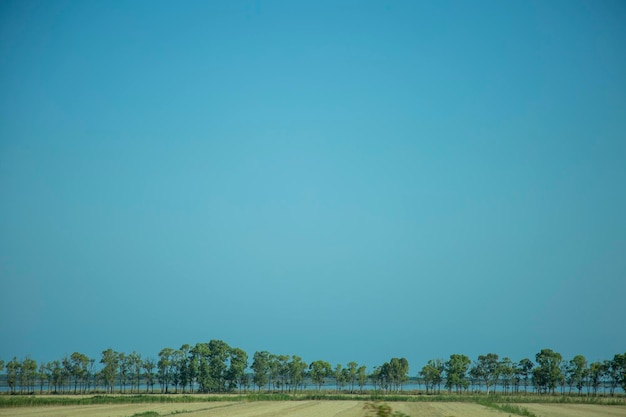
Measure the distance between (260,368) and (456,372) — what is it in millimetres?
46305

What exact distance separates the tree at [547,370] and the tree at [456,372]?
620 inches

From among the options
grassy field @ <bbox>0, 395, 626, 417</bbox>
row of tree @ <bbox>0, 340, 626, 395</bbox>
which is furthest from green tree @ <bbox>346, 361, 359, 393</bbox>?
grassy field @ <bbox>0, 395, 626, 417</bbox>

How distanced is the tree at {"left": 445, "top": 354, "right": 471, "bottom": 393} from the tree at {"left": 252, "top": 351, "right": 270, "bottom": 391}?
4308cm

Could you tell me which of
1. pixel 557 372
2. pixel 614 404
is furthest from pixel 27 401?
pixel 557 372

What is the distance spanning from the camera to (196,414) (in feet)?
195

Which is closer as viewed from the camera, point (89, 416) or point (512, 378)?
point (89, 416)

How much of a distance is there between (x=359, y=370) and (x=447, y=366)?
22729 millimetres

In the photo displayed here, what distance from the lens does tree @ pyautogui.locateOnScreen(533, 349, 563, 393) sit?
422ft

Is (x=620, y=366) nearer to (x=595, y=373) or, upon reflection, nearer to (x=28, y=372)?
(x=595, y=373)

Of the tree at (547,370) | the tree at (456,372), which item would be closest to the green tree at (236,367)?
the tree at (456,372)

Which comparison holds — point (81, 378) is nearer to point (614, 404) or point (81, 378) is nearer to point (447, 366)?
point (447, 366)

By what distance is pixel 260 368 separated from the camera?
473 ft

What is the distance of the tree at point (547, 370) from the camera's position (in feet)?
422

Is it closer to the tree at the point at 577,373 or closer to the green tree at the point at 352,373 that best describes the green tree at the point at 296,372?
the green tree at the point at 352,373
